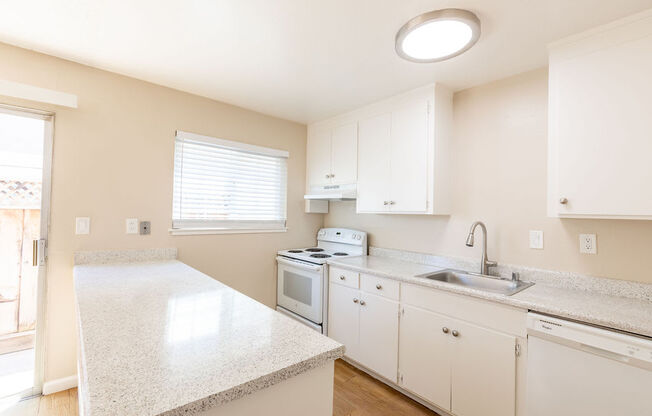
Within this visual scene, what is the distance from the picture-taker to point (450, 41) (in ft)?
5.22

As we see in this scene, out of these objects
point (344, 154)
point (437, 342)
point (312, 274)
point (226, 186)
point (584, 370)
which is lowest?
point (437, 342)

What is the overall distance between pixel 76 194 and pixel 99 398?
1.96m

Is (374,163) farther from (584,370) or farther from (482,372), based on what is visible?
(584,370)

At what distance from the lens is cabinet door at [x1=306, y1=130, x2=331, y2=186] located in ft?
10.2

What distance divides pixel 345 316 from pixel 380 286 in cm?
49

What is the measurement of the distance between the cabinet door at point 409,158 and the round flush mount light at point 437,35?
2.03 feet

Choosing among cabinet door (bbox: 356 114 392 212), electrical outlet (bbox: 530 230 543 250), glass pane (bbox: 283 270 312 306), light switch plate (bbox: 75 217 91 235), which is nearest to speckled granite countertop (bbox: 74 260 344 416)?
light switch plate (bbox: 75 217 91 235)

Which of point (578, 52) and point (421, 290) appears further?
point (421, 290)

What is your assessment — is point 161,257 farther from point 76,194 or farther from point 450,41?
point 450,41

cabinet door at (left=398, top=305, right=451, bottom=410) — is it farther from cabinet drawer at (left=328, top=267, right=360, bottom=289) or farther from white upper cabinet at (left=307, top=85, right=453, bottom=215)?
white upper cabinet at (left=307, top=85, right=453, bottom=215)

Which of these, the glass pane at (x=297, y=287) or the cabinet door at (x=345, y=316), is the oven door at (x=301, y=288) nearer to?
the glass pane at (x=297, y=287)

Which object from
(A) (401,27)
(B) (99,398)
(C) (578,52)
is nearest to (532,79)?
(C) (578,52)

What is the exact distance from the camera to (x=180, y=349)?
851 mm

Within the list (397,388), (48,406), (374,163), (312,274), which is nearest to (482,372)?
(397,388)
